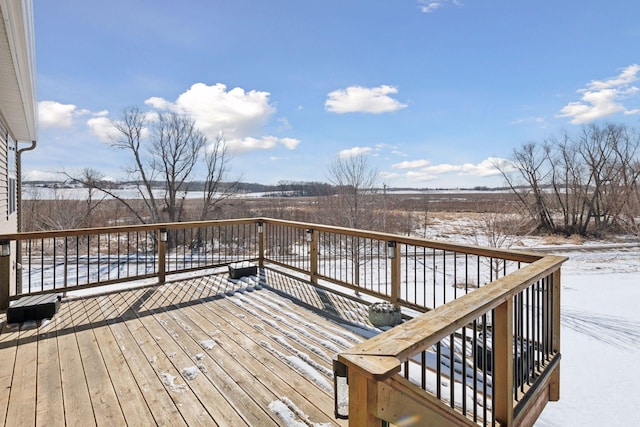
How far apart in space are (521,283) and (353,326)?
1.94 metres

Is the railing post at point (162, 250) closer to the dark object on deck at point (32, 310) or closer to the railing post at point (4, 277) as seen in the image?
the dark object on deck at point (32, 310)

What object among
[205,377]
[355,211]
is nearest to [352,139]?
[355,211]

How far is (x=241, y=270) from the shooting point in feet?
17.0

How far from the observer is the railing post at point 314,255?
15.6 ft

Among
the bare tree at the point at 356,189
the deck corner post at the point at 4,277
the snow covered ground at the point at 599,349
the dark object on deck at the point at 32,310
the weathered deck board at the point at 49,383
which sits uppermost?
the bare tree at the point at 356,189

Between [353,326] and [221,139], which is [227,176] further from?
[353,326]

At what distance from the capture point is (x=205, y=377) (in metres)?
2.36

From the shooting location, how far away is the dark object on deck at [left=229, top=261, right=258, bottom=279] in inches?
202

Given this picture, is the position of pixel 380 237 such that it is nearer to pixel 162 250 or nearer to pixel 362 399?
pixel 362 399

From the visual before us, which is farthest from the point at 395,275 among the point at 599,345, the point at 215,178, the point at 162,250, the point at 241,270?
the point at 215,178

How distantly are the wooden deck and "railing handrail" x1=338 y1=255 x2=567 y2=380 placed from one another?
1.09 meters

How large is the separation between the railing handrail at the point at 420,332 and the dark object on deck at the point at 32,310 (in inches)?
155

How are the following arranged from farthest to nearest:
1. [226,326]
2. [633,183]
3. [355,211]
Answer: [633,183]
[355,211]
[226,326]

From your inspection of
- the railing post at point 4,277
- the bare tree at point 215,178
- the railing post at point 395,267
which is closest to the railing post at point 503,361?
the railing post at point 395,267
